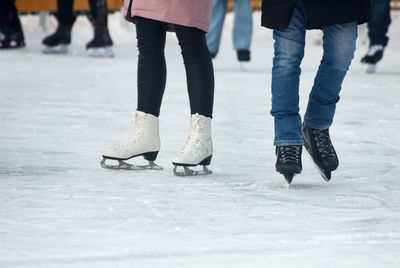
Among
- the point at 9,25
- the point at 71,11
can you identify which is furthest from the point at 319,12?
the point at 9,25

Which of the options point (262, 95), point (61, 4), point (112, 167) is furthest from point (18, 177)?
point (61, 4)

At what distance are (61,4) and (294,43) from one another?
Result: 6772 millimetres

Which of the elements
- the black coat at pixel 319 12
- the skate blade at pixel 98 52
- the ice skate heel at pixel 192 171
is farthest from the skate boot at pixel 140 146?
the skate blade at pixel 98 52

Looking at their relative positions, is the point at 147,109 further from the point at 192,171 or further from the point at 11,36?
the point at 11,36

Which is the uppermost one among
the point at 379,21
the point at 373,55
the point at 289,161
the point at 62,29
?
the point at 289,161

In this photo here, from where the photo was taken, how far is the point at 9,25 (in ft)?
34.2

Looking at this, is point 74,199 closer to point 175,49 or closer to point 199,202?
point 199,202

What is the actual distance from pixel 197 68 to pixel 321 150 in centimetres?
49

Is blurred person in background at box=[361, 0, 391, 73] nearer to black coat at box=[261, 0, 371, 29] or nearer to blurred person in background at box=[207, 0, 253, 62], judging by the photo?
blurred person in background at box=[207, 0, 253, 62]

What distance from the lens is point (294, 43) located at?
3.33 metres

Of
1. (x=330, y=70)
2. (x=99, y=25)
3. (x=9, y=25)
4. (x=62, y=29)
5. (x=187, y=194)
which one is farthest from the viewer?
(x=9, y=25)

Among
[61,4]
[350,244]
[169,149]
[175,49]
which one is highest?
[350,244]

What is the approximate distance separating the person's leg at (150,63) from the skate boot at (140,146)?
0.03 m

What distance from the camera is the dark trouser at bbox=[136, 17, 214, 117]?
3.52 meters
